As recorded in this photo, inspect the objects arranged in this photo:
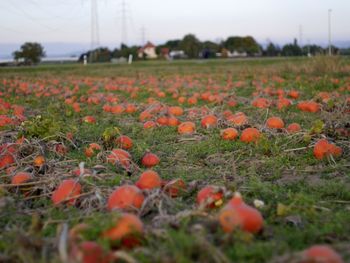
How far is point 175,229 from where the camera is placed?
2.81m

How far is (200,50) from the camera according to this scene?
73938 mm

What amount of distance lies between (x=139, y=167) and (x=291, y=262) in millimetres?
2807

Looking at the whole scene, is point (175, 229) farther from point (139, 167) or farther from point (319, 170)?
point (319, 170)

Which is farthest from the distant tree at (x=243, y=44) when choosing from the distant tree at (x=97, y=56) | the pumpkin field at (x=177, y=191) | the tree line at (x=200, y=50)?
the pumpkin field at (x=177, y=191)

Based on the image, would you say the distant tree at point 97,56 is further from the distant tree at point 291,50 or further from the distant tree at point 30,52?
the distant tree at point 291,50

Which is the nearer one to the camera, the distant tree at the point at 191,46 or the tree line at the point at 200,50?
the tree line at the point at 200,50

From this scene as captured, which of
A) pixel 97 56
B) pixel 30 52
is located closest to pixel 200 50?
pixel 97 56

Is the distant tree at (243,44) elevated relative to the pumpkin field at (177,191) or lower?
elevated

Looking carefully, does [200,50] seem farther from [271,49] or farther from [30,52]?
[30,52]

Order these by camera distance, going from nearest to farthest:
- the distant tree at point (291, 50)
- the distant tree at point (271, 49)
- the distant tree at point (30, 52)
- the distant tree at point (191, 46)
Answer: the distant tree at point (30, 52)
the distant tree at point (291, 50)
the distant tree at point (271, 49)
the distant tree at point (191, 46)

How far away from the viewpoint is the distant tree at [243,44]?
81725mm

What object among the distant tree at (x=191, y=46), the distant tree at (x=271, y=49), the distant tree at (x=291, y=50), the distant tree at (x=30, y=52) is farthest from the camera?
the distant tree at (x=191, y=46)

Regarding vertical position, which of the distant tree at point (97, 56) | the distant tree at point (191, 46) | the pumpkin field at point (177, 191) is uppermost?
the distant tree at point (191, 46)

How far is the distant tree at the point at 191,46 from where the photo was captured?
241 feet
